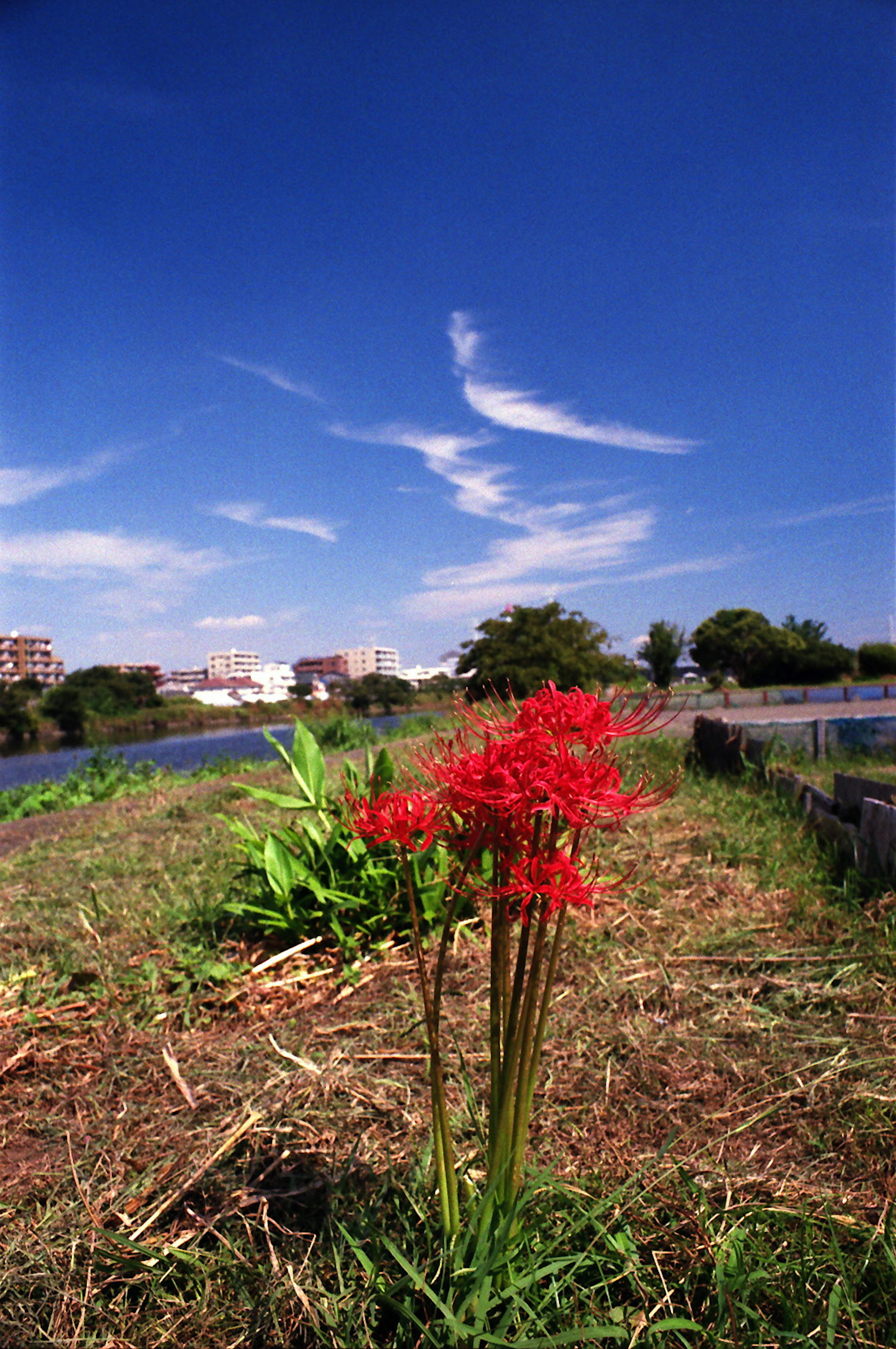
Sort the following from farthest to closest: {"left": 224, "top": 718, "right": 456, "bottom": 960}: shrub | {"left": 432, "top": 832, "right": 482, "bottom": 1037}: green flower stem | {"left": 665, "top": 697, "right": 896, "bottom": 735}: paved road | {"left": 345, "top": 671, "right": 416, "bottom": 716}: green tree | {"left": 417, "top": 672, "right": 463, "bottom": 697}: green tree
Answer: {"left": 345, "top": 671, "right": 416, "bottom": 716}: green tree → {"left": 665, "top": 697, "right": 896, "bottom": 735}: paved road → {"left": 417, "top": 672, "right": 463, "bottom": 697}: green tree → {"left": 224, "top": 718, "right": 456, "bottom": 960}: shrub → {"left": 432, "top": 832, "right": 482, "bottom": 1037}: green flower stem

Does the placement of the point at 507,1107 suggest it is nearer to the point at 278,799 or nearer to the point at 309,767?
the point at 278,799

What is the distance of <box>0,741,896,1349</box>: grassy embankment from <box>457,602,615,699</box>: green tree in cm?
1519

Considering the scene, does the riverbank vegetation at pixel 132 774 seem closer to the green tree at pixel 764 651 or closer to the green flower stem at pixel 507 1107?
the green flower stem at pixel 507 1107

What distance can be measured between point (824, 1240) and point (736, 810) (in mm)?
3427

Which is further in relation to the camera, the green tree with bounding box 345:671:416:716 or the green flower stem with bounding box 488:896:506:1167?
the green tree with bounding box 345:671:416:716

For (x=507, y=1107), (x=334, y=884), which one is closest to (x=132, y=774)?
(x=334, y=884)

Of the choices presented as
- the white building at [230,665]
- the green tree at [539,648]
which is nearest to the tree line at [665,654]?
the green tree at [539,648]

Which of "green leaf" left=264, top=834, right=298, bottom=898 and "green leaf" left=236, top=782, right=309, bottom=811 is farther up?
"green leaf" left=236, top=782, right=309, bottom=811

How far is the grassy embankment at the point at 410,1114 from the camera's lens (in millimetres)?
1487

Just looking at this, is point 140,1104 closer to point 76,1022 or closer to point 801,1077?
point 76,1022

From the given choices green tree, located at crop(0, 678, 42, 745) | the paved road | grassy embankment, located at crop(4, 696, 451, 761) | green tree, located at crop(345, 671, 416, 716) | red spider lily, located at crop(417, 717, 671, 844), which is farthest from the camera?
green tree, located at crop(0, 678, 42, 745)

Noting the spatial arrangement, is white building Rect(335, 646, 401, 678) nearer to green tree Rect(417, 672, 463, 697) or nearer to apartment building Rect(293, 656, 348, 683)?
apartment building Rect(293, 656, 348, 683)

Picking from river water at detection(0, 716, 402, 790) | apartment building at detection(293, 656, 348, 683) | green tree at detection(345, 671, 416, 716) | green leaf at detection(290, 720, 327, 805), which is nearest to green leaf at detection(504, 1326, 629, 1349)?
green leaf at detection(290, 720, 327, 805)

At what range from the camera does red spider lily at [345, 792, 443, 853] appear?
136 cm
